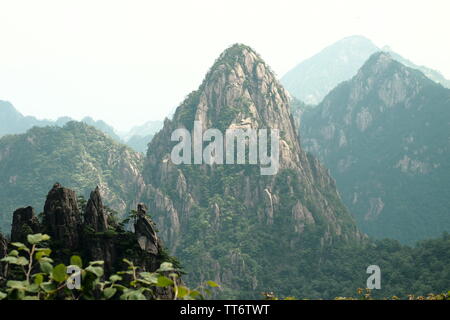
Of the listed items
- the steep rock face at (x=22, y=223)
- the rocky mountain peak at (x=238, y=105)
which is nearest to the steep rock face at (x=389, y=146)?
the rocky mountain peak at (x=238, y=105)

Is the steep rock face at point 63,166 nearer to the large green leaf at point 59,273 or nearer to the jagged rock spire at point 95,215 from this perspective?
the jagged rock spire at point 95,215

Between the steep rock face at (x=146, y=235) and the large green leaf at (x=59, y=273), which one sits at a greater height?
the large green leaf at (x=59, y=273)

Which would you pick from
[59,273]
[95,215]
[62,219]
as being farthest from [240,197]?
[59,273]

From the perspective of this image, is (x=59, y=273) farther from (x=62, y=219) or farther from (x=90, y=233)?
(x=62, y=219)

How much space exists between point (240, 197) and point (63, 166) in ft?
183

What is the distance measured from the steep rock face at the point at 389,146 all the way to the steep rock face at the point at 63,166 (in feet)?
243

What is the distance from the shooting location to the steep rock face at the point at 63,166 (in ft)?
401

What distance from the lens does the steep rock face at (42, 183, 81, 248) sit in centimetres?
3122

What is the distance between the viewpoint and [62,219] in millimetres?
31469

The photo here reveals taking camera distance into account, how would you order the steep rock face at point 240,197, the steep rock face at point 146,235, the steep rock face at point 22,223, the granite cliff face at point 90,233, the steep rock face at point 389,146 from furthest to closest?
the steep rock face at point 389,146
the steep rock face at point 240,197
the steep rock face at point 146,235
the steep rock face at point 22,223
the granite cliff face at point 90,233

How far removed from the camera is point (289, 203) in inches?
3627

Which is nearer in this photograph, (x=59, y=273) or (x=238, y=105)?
(x=59, y=273)
